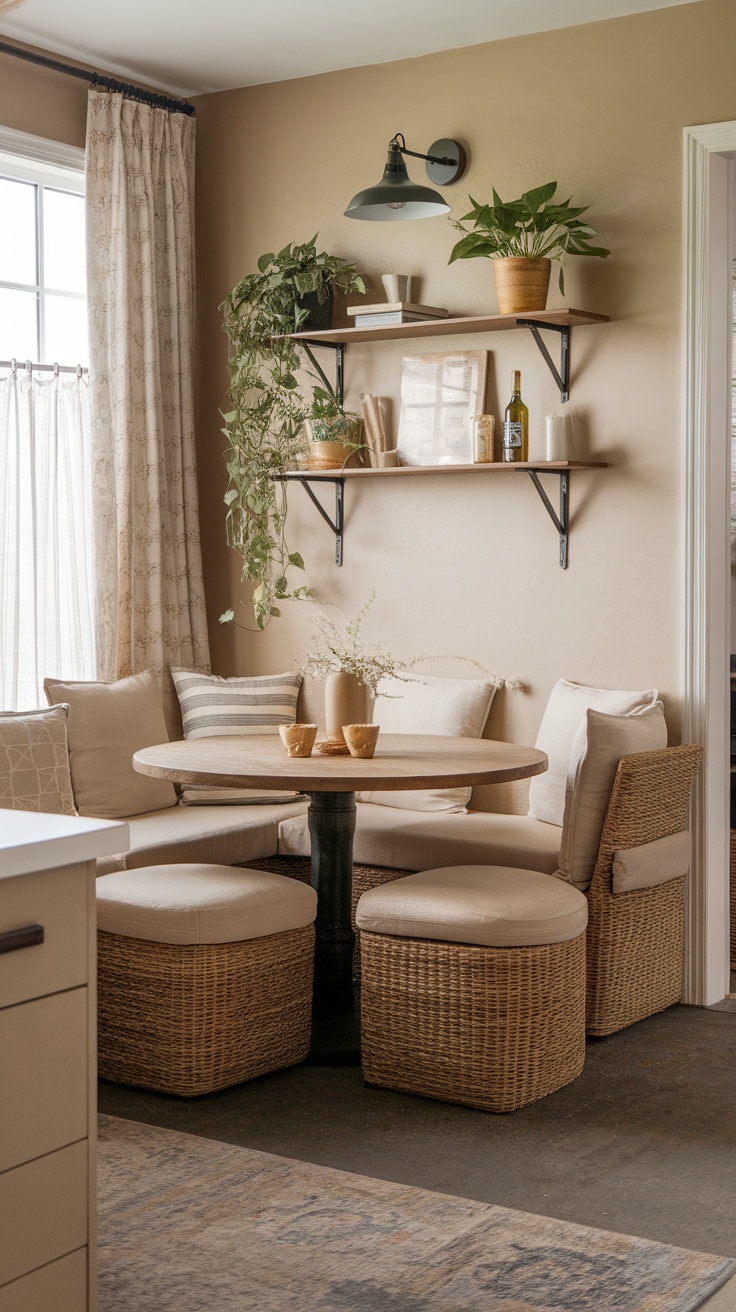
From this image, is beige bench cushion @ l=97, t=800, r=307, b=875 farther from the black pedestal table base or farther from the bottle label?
the bottle label

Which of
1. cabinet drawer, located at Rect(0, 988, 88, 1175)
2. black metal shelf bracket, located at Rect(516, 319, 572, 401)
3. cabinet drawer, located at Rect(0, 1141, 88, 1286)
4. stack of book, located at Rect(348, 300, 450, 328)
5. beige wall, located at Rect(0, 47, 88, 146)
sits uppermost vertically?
beige wall, located at Rect(0, 47, 88, 146)

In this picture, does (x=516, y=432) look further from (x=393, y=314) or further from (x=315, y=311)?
(x=315, y=311)

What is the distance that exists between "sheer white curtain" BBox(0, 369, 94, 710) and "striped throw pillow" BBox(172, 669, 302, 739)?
0.35 metres

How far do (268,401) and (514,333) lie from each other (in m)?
0.91

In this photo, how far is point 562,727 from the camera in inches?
161

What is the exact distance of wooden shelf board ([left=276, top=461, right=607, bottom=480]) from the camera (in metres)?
4.12

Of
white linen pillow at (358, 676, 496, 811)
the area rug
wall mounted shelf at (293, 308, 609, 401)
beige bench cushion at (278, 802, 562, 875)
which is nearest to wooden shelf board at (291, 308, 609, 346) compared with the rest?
wall mounted shelf at (293, 308, 609, 401)

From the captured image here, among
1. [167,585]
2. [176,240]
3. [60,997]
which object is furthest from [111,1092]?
[176,240]

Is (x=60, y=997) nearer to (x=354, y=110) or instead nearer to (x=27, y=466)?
(x=27, y=466)

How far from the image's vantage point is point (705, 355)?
156 inches

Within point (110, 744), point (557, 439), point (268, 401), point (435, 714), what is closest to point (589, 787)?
point (435, 714)

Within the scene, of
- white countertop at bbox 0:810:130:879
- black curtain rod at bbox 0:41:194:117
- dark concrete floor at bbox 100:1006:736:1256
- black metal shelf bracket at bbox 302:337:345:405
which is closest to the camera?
white countertop at bbox 0:810:130:879

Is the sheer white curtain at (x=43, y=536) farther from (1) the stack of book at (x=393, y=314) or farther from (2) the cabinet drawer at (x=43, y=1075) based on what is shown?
(2) the cabinet drawer at (x=43, y=1075)

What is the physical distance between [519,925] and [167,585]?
219 centimetres
